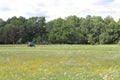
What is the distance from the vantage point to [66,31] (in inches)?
6019

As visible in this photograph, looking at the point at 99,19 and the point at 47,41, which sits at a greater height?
the point at 99,19

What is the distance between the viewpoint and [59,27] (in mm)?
157625

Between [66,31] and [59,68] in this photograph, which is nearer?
[59,68]

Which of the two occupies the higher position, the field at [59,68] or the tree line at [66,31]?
the tree line at [66,31]

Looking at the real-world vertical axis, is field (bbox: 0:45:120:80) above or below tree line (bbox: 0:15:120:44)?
below

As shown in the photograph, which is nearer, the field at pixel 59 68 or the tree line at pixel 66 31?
the field at pixel 59 68

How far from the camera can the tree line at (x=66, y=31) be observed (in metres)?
148

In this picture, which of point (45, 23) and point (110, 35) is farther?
point (45, 23)

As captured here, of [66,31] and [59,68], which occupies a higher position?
[66,31]

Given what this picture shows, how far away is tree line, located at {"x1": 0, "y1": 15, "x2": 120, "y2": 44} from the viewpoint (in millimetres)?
148500

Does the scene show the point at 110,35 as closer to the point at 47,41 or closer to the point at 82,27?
the point at 82,27

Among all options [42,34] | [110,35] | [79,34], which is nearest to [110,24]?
[110,35]

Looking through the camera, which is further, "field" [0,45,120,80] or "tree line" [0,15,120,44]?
"tree line" [0,15,120,44]

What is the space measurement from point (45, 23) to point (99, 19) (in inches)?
1214
